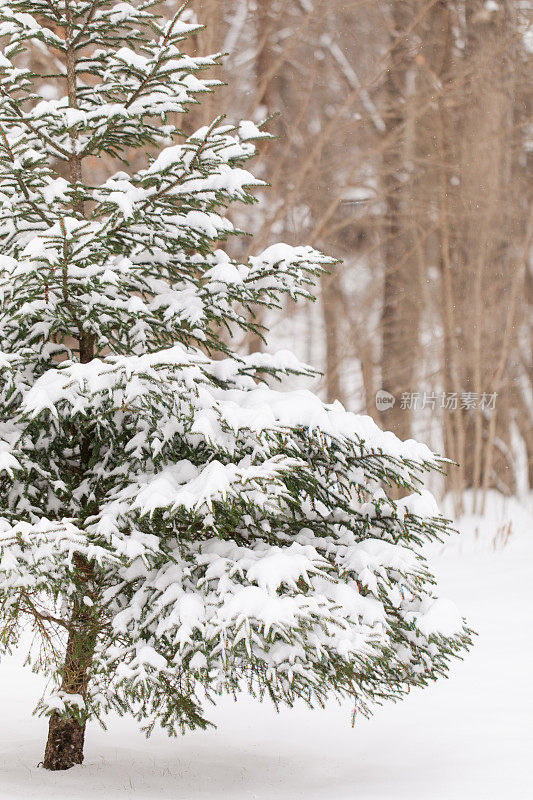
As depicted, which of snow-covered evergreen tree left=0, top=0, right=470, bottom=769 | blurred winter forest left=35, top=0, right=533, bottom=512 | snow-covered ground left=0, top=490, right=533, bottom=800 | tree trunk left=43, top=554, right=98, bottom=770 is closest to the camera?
snow-covered evergreen tree left=0, top=0, right=470, bottom=769

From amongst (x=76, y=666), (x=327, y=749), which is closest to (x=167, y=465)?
(x=76, y=666)

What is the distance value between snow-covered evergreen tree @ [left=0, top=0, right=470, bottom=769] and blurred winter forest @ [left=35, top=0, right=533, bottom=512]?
318 inches

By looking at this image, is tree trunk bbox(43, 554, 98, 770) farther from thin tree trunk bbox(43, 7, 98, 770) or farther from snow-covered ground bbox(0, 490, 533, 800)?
snow-covered ground bbox(0, 490, 533, 800)

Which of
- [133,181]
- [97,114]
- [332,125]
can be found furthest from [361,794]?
[332,125]

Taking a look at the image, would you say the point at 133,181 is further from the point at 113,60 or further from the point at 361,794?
the point at 361,794

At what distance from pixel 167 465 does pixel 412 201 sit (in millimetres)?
10615

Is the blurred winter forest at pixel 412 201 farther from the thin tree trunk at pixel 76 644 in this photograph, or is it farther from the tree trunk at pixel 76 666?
the tree trunk at pixel 76 666

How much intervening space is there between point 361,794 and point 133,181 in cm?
348

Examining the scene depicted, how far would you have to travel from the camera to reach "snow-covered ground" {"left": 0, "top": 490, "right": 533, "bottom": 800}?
4.51 meters

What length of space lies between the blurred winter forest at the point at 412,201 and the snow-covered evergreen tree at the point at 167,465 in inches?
318

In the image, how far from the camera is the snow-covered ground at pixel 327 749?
4.51m

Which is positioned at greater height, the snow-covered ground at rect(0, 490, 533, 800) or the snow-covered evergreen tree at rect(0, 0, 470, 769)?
the snow-covered evergreen tree at rect(0, 0, 470, 769)

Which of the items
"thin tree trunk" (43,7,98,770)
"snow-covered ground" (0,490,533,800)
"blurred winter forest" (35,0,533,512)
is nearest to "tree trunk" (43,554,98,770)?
"thin tree trunk" (43,7,98,770)

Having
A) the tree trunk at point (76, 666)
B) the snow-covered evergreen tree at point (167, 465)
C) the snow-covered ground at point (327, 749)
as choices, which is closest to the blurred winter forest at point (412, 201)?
the snow-covered ground at point (327, 749)
